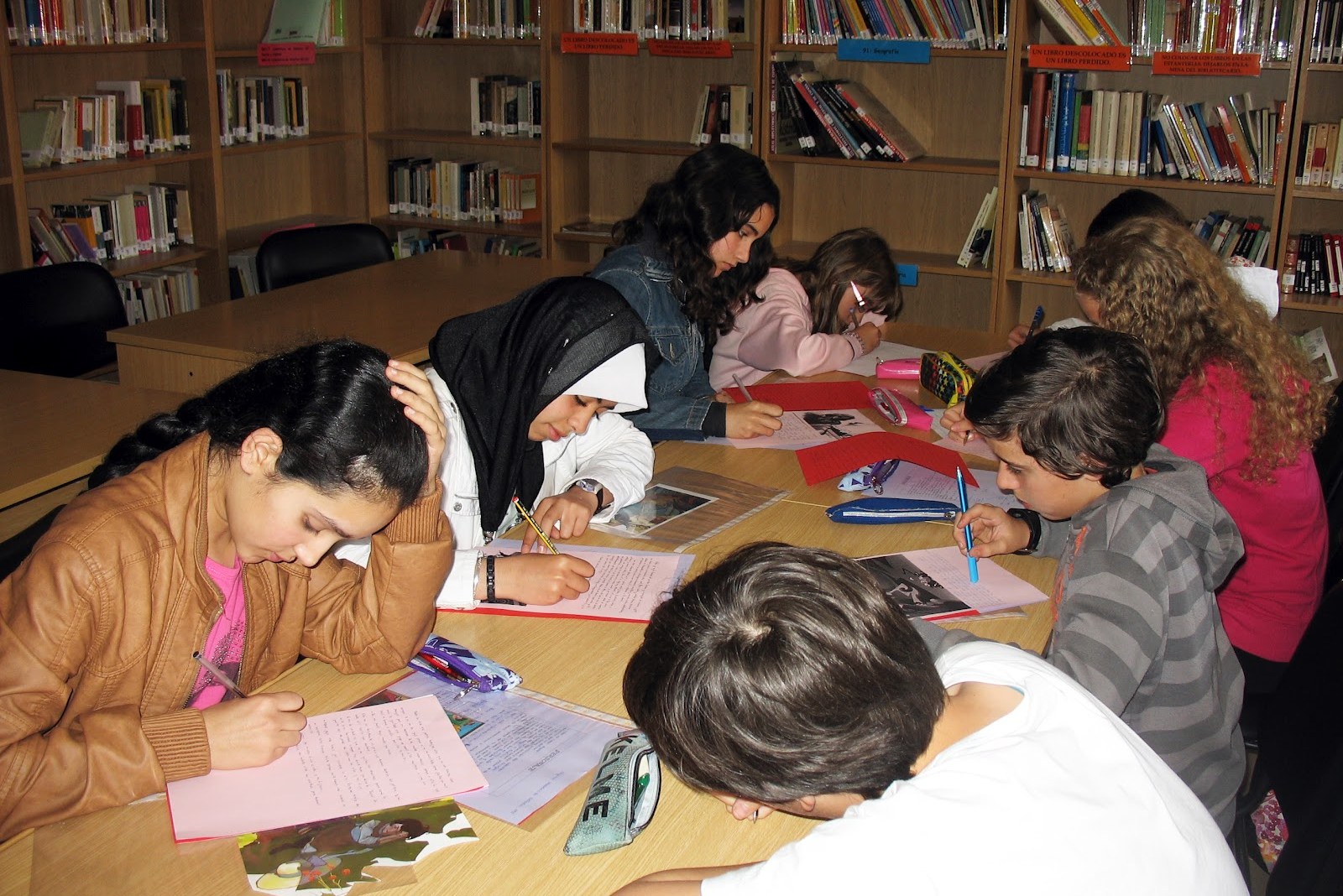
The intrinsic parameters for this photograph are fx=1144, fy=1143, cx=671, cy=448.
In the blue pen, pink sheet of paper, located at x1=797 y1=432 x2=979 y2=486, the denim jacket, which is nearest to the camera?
the blue pen

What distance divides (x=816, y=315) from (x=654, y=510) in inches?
54.2

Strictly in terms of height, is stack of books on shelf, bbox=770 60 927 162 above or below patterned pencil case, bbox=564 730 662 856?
above

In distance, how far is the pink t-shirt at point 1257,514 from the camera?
206 centimetres

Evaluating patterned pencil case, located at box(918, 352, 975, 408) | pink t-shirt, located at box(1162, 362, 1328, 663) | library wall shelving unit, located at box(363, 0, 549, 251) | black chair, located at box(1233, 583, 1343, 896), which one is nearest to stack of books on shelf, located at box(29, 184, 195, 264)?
library wall shelving unit, located at box(363, 0, 549, 251)

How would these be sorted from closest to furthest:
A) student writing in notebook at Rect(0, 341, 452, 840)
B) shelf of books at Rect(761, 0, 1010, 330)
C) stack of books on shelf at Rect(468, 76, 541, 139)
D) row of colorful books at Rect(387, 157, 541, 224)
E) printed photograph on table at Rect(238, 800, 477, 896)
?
1. printed photograph on table at Rect(238, 800, 477, 896)
2. student writing in notebook at Rect(0, 341, 452, 840)
3. shelf of books at Rect(761, 0, 1010, 330)
4. stack of books on shelf at Rect(468, 76, 541, 139)
5. row of colorful books at Rect(387, 157, 541, 224)

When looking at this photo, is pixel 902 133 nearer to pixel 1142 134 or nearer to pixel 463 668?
pixel 1142 134

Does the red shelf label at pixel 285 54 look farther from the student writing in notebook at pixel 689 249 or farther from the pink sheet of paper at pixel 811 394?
the pink sheet of paper at pixel 811 394

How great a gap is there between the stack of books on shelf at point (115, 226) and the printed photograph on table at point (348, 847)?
3564 millimetres

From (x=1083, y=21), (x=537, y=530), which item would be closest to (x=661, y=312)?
(x=537, y=530)

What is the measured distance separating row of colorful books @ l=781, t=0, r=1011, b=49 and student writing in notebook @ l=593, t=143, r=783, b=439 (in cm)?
171

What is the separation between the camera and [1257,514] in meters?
2.08

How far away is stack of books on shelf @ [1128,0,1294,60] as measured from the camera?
379cm

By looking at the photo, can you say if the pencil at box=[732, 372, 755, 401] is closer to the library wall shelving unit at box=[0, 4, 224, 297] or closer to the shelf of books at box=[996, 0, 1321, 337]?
the shelf of books at box=[996, 0, 1321, 337]

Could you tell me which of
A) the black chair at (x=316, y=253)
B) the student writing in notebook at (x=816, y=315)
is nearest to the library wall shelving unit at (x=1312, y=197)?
the student writing in notebook at (x=816, y=315)
